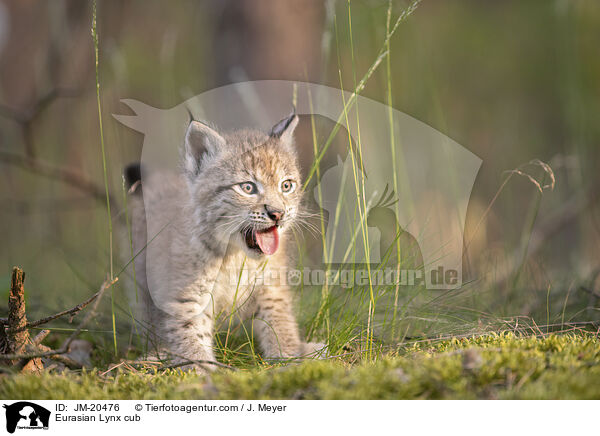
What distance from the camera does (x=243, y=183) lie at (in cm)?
251

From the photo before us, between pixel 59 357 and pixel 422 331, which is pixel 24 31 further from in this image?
pixel 422 331

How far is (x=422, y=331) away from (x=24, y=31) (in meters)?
8.19

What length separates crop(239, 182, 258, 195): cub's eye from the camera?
2.50m

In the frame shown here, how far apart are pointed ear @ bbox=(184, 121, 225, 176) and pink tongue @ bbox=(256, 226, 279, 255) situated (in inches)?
19.2

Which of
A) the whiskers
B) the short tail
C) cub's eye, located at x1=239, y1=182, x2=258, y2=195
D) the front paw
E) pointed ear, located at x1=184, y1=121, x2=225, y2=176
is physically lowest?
the front paw

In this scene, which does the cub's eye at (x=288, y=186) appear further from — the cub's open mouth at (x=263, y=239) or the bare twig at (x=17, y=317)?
the bare twig at (x=17, y=317)

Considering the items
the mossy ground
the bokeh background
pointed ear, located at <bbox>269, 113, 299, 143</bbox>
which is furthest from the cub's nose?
the mossy ground

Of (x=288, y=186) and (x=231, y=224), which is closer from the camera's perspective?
(x=231, y=224)

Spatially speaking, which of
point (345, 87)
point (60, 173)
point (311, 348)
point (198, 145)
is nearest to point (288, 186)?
point (198, 145)

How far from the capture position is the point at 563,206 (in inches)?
193

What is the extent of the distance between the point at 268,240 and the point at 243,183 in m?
0.33
